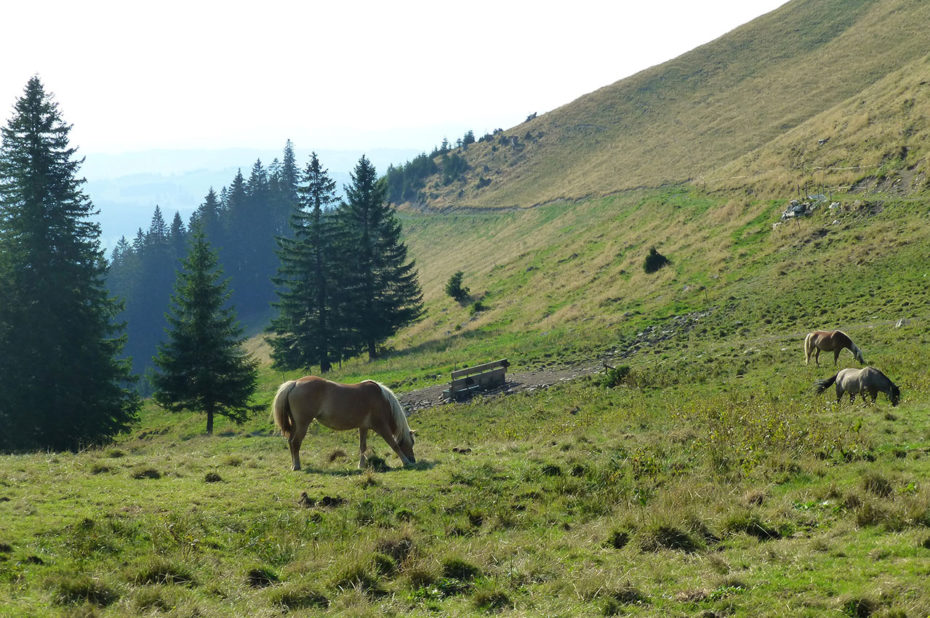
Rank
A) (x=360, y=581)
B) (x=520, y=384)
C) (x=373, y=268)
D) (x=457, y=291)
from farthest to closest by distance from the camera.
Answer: (x=457, y=291) → (x=373, y=268) → (x=520, y=384) → (x=360, y=581)

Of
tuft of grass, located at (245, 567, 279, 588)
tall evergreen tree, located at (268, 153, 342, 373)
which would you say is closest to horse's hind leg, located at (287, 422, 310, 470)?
tuft of grass, located at (245, 567, 279, 588)

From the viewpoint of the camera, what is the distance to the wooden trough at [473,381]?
29.6 m

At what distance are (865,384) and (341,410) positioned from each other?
14.0m

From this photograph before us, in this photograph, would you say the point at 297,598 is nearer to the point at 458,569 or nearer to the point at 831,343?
the point at 458,569

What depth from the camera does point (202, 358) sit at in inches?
1339

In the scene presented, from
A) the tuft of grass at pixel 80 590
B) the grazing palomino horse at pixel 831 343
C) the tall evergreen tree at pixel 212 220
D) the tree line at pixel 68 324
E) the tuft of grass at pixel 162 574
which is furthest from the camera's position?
the tall evergreen tree at pixel 212 220

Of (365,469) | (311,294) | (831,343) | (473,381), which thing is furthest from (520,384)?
(311,294)

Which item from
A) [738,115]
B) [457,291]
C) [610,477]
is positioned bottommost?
[610,477]

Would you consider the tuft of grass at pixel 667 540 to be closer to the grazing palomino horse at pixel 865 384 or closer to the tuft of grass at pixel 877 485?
the tuft of grass at pixel 877 485

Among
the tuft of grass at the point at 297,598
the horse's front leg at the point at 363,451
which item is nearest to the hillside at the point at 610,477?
the tuft of grass at the point at 297,598

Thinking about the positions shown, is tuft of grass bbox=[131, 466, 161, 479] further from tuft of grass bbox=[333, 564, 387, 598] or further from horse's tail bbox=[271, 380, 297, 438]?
tuft of grass bbox=[333, 564, 387, 598]

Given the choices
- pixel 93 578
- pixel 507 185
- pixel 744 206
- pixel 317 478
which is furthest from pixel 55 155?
pixel 507 185

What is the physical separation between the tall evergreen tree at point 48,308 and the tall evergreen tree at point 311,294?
19.2 m

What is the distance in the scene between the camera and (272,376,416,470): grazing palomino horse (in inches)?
606
